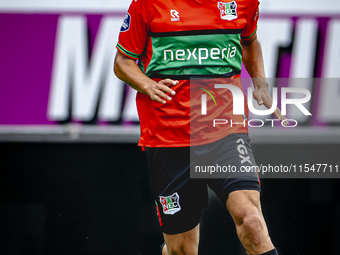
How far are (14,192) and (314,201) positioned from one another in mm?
2302

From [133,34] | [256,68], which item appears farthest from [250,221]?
[133,34]

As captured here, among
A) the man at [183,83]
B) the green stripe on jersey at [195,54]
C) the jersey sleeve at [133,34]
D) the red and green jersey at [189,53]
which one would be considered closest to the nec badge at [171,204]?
the man at [183,83]

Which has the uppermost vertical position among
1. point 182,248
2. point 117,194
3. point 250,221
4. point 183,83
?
point 183,83

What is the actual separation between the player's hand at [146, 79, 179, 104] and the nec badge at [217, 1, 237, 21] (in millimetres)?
414

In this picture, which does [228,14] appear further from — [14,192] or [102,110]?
[14,192]

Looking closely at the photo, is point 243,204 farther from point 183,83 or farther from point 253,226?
point 183,83

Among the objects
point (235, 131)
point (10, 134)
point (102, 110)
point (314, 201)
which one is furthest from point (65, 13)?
point (314, 201)

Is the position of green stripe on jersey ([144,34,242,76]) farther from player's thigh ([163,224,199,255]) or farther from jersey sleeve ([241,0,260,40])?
player's thigh ([163,224,199,255])

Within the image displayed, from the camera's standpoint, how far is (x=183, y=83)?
197 centimetres

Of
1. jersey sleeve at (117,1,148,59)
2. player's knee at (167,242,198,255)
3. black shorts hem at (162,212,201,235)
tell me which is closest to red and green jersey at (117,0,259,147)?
jersey sleeve at (117,1,148,59)

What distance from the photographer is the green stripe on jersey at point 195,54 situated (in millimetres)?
1946

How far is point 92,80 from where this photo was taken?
3.53 m

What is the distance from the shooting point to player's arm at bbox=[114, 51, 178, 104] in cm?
189

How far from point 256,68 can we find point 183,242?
1069mm
